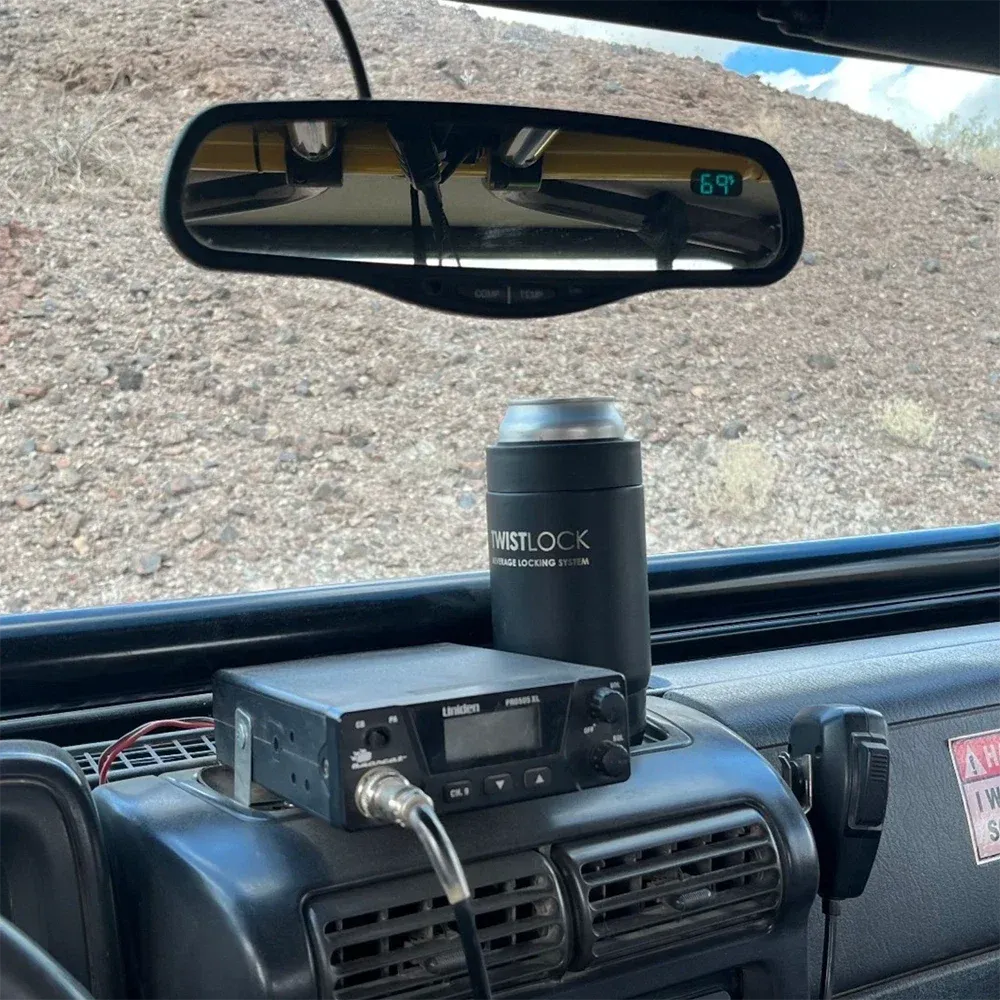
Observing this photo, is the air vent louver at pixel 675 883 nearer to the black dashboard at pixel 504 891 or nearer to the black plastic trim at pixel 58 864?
the black dashboard at pixel 504 891

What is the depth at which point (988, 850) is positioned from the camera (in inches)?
70.7

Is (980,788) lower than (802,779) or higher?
lower

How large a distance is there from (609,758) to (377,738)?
0.23 metres

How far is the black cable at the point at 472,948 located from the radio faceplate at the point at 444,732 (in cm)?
11

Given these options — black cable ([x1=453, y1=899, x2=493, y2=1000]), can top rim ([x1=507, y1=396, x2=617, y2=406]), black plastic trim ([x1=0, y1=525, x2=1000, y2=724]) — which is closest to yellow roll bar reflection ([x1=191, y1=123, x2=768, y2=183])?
can top rim ([x1=507, y1=396, x2=617, y2=406])

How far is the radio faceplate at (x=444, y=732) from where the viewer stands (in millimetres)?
1021

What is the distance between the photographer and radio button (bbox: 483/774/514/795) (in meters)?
1.08

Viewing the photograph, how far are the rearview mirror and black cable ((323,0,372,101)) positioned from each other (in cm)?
5

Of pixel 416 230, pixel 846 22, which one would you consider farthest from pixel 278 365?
pixel 846 22

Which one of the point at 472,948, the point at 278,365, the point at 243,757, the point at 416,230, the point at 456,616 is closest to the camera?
the point at 472,948

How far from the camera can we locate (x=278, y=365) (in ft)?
6.37

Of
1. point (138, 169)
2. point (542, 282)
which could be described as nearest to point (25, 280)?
point (138, 169)

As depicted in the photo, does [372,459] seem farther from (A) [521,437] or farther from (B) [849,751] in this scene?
(B) [849,751]

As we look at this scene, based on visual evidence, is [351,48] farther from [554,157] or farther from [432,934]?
[432,934]
